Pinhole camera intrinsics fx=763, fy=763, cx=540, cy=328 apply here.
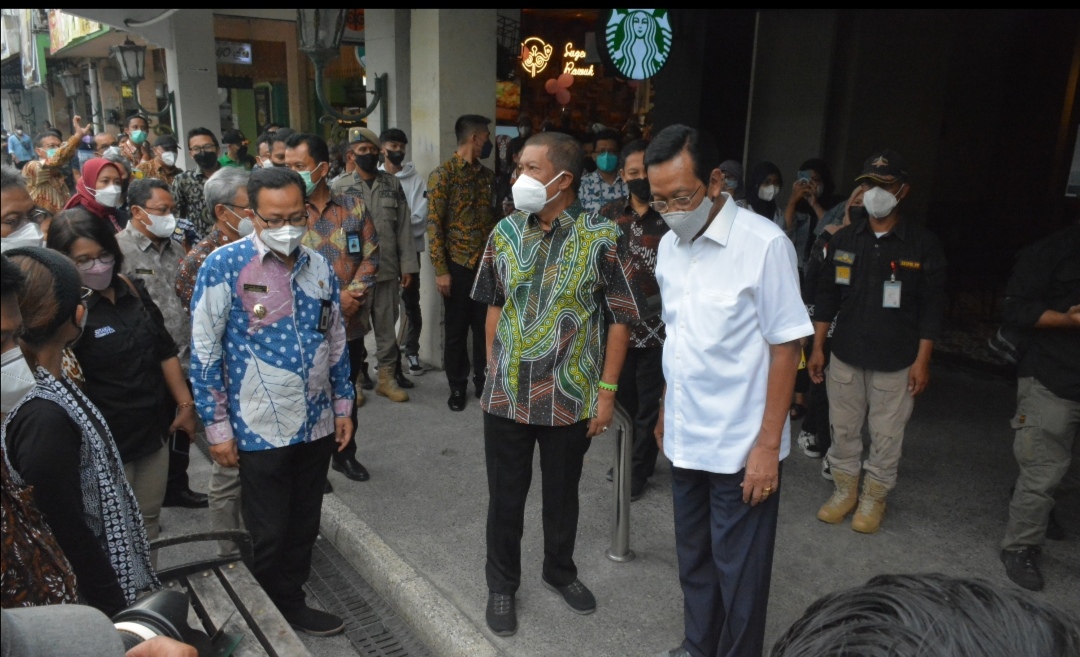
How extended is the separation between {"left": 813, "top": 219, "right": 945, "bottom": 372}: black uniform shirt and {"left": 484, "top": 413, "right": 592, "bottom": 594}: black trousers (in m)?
1.68

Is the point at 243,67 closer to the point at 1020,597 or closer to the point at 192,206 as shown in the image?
the point at 192,206

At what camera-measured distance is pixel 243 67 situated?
17.5m

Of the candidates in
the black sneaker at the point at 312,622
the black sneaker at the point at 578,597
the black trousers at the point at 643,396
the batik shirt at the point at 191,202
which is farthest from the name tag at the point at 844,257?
the batik shirt at the point at 191,202

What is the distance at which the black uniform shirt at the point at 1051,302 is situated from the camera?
3432 mm

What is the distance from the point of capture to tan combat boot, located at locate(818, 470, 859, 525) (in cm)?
416

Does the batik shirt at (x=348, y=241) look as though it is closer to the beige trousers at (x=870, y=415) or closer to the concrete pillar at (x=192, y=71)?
the beige trousers at (x=870, y=415)

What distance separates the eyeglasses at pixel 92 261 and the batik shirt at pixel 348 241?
1438 millimetres

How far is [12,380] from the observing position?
1337 mm

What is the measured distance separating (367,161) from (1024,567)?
4.64 meters

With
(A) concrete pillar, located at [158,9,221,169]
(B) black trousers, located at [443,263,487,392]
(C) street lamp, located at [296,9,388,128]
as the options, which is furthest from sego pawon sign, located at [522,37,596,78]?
(B) black trousers, located at [443,263,487,392]

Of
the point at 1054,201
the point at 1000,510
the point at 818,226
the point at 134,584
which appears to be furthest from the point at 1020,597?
the point at 1054,201

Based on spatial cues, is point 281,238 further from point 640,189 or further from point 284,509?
point 640,189

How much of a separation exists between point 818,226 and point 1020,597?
4.71 m

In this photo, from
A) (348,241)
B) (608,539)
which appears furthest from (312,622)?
(348,241)
